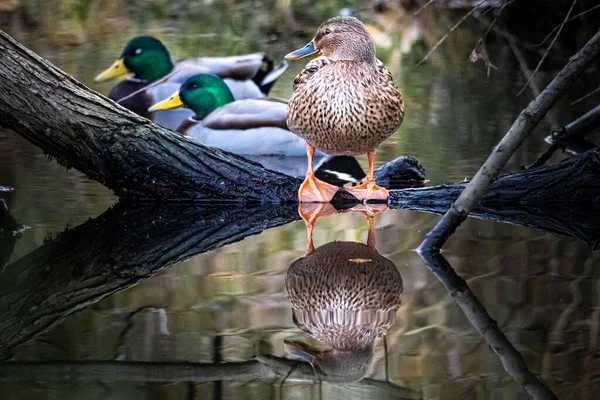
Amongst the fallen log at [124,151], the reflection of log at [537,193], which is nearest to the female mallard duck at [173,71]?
the fallen log at [124,151]

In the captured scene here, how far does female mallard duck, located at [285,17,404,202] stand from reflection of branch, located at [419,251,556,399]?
948 millimetres

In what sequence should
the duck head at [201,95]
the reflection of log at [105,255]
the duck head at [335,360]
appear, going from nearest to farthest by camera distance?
1. the duck head at [335,360]
2. the reflection of log at [105,255]
3. the duck head at [201,95]

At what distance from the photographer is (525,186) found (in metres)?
5.38

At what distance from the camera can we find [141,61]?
9.53m

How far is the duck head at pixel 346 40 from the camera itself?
5141 mm

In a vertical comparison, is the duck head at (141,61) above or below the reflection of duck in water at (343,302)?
above

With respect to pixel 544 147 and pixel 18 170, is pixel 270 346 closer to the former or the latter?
pixel 18 170

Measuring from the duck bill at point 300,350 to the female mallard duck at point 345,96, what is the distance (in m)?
1.92

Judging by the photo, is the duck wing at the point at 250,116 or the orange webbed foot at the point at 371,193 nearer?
the orange webbed foot at the point at 371,193

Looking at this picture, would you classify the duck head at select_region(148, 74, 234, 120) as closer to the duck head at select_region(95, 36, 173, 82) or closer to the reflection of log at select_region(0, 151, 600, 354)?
the duck head at select_region(95, 36, 173, 82)

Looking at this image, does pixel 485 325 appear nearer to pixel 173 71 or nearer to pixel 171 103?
pixel 171 103

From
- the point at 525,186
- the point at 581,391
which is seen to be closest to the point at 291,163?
the point at 525,186

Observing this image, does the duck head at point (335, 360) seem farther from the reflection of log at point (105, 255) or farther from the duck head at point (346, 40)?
the duck head at point (346, 40)

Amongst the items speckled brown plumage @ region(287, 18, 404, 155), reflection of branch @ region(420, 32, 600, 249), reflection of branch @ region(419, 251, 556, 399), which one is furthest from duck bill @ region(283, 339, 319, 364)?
speckled brown plumage @ region(287, 18, 404, 155)
